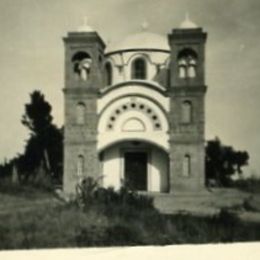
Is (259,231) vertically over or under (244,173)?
under

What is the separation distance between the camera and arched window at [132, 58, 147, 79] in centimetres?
530

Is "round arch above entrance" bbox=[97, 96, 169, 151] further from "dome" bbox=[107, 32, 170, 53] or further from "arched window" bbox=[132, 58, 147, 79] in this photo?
"arched window" bbox=[132, 58, 147, 79]

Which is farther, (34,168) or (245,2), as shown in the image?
(245,2)

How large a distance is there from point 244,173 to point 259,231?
11.3 inches

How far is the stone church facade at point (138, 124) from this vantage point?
296cm

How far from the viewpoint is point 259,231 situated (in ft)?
9.52

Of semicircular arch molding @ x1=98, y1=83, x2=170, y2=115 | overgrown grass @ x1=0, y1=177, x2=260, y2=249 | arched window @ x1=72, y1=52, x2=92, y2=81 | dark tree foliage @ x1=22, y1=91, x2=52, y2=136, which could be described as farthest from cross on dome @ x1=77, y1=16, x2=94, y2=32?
overgrown grass @ x1=0, y1=177, x2=260, y2=249

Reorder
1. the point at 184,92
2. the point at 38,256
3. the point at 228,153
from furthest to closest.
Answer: the point at 184,92 < the point at 228,153 < the point at 38,256

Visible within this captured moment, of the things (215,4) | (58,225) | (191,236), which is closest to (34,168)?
(58,225)

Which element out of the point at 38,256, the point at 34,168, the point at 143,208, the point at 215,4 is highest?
the point at 215,4

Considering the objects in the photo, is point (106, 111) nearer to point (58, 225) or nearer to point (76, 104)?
point (76, 104)

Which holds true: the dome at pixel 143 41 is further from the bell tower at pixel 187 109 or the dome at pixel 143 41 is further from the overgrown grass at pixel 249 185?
the overgrown grass at pixel 249 185

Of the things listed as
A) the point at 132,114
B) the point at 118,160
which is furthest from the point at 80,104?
the point at 132,114

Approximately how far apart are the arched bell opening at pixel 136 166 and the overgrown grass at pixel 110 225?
73 mm
